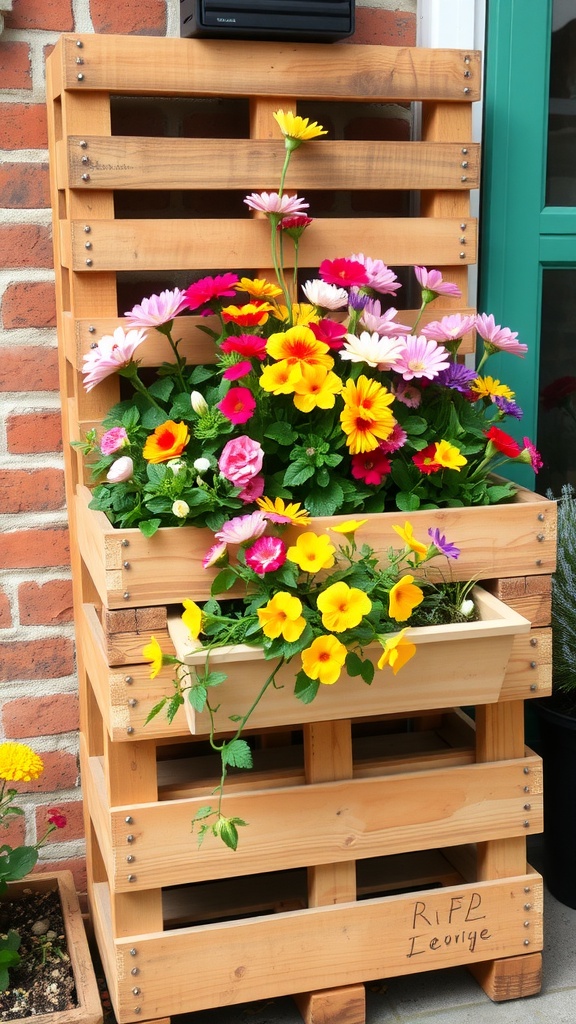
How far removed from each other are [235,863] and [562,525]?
896 mm

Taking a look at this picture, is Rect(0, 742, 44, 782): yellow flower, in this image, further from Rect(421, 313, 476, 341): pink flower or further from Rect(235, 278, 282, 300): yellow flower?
Rect(421, 313, 476, 341): pink flower

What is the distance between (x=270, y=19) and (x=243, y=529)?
836mm

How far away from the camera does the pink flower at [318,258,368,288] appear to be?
5.40ft

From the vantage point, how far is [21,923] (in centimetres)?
192

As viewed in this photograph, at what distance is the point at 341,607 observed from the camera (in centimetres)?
142

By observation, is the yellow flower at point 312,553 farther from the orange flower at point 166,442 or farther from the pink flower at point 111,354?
the pink flower at point 111,354

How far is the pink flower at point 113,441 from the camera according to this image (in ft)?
5.12

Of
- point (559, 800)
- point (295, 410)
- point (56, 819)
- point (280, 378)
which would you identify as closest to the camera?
point (280, 378)

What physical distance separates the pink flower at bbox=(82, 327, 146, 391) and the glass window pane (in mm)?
982

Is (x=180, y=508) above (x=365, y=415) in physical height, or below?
below

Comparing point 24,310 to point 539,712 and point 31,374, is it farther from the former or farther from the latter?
point 539,712

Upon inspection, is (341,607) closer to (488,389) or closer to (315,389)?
(315,389)

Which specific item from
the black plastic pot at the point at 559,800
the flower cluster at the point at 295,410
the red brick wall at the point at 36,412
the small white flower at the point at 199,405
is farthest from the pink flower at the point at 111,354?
the black plastic pot at the point at 559,800

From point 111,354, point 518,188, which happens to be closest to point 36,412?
point 111,354
